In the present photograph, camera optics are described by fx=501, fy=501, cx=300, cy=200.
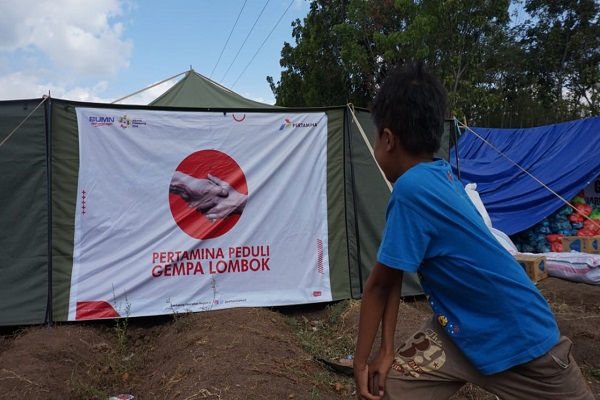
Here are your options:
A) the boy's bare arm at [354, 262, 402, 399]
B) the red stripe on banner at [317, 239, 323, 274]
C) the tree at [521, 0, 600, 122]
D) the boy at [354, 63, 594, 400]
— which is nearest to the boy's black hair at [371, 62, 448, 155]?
the boy at [354, 63, 594, 400]

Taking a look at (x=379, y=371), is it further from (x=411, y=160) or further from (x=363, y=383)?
(x=411, y=160)

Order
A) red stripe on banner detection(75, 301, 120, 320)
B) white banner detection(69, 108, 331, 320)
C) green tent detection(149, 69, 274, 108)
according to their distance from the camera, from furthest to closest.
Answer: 1. green tent detection(149, 69, 274, 108)
2. white banner detection(69, 108, 331, 320)
3. red stripe on banner detection(75, 301, 120, 320)

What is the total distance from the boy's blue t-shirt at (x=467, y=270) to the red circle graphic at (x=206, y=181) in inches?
144

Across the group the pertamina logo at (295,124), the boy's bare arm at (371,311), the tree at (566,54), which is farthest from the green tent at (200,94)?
the tree at (566,54)

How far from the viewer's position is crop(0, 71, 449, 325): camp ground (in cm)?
464

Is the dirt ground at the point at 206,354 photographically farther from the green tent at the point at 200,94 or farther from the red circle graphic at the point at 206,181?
the green tent at the point at 200,94

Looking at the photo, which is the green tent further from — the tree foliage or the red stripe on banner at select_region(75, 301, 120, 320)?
the tree foliage

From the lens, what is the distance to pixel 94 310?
4773mm

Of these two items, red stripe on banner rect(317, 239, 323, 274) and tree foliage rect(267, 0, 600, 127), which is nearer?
red stripe on banner rect(317, 239, 323, 274)

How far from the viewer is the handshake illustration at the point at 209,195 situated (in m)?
5.09

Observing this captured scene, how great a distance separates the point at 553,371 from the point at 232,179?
156 inches

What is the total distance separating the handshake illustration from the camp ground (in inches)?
1.2

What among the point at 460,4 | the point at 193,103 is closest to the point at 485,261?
the point at 193,103

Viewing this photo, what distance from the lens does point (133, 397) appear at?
359 centimetres
